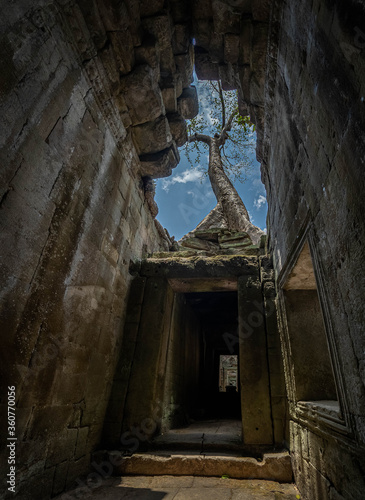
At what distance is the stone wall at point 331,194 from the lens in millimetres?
1621

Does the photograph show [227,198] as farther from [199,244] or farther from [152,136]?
[152,136]

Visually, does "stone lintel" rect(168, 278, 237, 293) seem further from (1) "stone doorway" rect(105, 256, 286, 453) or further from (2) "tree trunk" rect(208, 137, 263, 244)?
(2) "tree trunk" rect(208, 137, 263, 244)

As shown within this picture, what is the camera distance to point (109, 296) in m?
4.16

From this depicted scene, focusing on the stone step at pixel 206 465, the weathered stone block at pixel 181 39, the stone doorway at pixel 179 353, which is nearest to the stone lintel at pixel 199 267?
the stone doorway at pixel 179 353

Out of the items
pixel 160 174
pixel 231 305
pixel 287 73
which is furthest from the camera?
pixel 231 305

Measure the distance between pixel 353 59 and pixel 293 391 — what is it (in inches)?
137

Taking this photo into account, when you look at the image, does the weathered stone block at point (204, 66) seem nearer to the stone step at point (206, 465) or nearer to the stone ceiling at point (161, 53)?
the stone ceiling at point (161, 53)

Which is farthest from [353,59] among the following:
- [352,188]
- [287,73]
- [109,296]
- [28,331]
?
[109,296]

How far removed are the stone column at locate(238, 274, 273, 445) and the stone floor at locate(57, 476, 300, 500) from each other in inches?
24.4

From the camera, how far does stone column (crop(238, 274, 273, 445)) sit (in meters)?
3.64

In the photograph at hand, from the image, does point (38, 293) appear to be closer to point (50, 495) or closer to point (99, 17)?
point (50, 495)

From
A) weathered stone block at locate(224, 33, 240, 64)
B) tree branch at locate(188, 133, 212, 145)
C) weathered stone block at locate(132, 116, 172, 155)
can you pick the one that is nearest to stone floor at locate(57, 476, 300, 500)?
weathered stone block at locate(132, 116, 172, 155)

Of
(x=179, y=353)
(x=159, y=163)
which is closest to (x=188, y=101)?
(x=159, y=163)

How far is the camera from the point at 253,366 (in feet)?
13.3
